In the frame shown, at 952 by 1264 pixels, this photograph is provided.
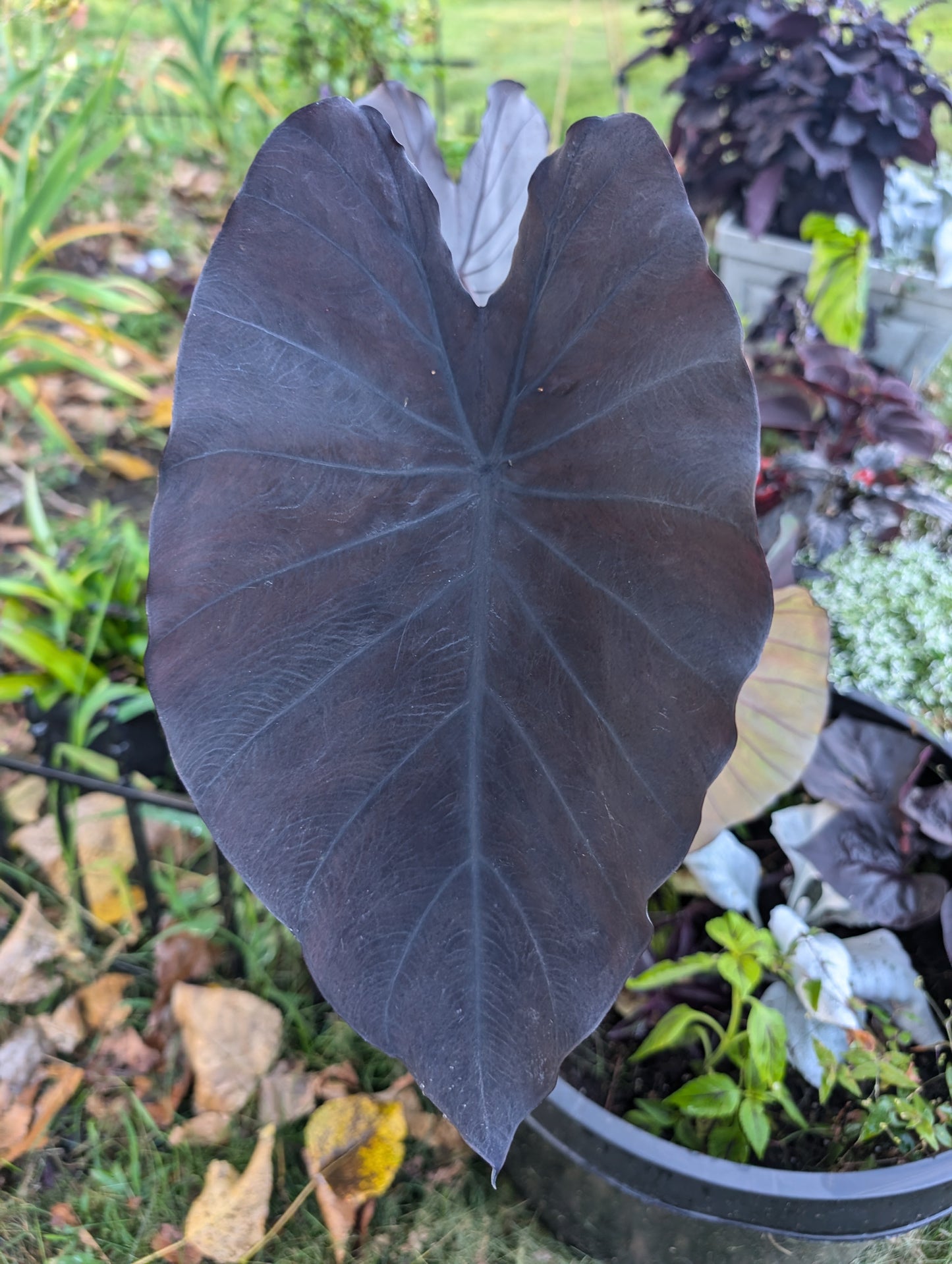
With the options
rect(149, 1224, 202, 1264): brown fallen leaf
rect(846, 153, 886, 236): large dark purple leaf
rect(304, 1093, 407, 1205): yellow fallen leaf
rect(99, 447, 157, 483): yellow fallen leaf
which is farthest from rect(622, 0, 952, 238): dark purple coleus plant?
rect(149, 1224, 202, 1264): brown fallen leaf

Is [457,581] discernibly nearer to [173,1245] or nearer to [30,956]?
[173,1245]

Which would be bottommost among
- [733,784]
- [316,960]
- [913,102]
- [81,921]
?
[81,921]

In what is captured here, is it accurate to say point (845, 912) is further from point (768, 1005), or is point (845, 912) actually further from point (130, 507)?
point (130, 507)

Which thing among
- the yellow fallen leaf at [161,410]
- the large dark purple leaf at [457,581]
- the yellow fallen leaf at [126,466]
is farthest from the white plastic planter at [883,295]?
the large dark purple leaf at [457,581]

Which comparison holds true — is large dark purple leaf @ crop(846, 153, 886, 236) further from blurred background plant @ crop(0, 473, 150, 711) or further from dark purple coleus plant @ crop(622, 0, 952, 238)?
blurred background plant @ crop(0, 473, 150, 711)

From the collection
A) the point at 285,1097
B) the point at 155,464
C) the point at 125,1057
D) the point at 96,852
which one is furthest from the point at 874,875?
the point at 155,464

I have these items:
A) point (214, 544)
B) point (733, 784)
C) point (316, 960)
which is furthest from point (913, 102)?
point (316, 960)
